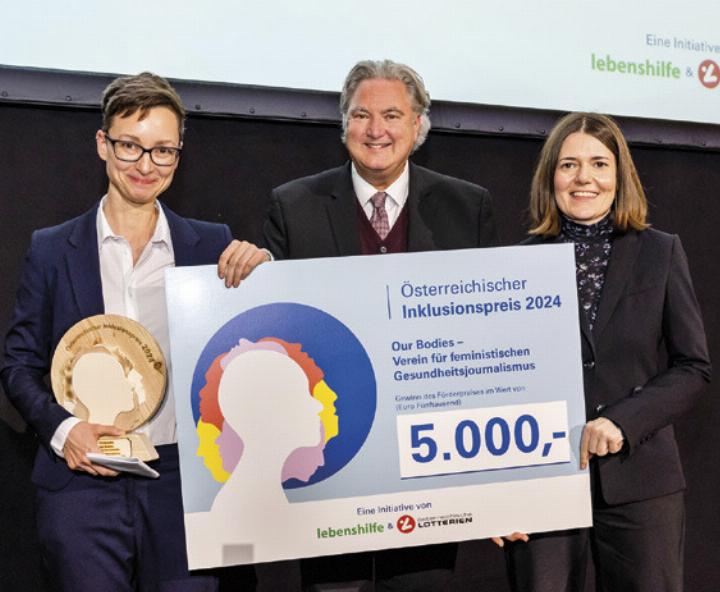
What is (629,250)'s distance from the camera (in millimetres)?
2102

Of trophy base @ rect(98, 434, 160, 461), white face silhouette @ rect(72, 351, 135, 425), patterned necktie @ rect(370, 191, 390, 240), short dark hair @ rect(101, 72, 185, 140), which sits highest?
short dark hair @ rect(101, 72, 185, 140)

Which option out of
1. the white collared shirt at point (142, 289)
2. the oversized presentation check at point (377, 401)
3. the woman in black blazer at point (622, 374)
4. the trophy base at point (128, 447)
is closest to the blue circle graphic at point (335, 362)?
the oversized presentation check at point (377, 401)

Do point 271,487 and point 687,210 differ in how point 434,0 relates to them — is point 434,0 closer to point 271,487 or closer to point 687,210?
point 687,210

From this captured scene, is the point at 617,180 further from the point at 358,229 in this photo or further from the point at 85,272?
the point at 85,272

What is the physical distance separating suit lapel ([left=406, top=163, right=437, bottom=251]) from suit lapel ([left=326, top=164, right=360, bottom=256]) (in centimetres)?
13

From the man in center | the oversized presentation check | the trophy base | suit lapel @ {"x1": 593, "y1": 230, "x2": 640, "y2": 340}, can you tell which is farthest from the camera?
the man in center

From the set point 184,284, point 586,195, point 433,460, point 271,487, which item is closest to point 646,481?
point 433,460

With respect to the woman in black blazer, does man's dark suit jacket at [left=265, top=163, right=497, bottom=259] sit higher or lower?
higher

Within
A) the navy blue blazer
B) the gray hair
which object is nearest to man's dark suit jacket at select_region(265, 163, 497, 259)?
the gray hair

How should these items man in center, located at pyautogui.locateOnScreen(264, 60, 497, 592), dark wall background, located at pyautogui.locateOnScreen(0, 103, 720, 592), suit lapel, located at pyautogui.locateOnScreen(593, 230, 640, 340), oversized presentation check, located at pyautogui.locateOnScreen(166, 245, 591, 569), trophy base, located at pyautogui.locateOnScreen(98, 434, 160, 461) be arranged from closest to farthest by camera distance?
trophy base, located at pyautogui.locateOnScreen(98, 434, 160, 461) → oversized presentation check, located at pyautogui.locateOnScreen(166, 245, 591, 569) → suit lapel, located at pyautogui.locateOnScreen(593, 230, 640, 340) → man in center, located at pyautogui.locateOnScreen(264, 60, 497, 592) → dark wall background, located at pyautogui.locateOnScreen(0, 103, 720, 592)

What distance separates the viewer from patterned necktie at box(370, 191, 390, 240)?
Answer: 2276 millimetres

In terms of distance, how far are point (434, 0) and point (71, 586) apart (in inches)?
79.0

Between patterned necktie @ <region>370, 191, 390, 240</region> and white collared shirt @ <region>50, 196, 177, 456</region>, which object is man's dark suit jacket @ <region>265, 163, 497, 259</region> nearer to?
patterned necktie @ <region>370, 191, 390, 240</region>

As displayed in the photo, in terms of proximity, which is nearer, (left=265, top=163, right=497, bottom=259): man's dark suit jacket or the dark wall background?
(left=265, top=163, right=497, bottom=259): man's dark suit jacket
